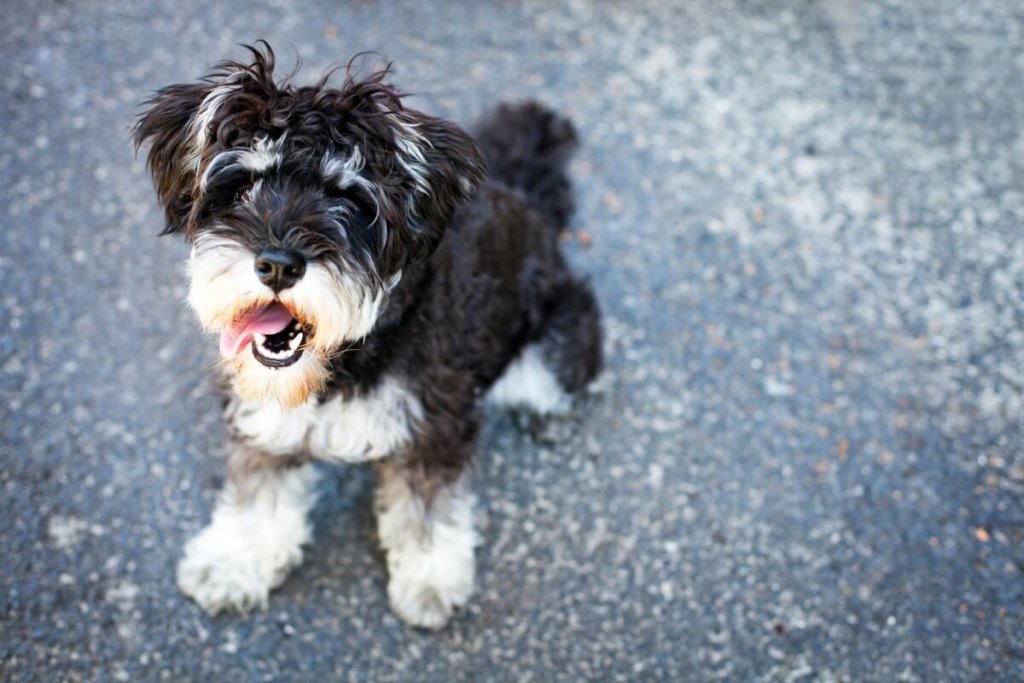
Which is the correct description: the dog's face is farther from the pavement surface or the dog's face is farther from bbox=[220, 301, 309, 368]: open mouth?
the pavement surface

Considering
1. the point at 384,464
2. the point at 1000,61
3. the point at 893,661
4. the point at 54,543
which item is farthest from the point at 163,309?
the point at 1000,61

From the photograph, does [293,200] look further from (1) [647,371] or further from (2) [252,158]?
(1) [647,371]

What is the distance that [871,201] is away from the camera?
5.34 metres

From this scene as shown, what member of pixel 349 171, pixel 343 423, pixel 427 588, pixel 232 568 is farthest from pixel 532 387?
pixel 349 171

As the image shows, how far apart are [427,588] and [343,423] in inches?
38.4

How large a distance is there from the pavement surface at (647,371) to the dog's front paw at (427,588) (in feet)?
0.37

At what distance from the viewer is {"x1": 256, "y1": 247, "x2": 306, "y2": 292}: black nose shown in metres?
2.58

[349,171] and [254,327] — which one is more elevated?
[349,171]

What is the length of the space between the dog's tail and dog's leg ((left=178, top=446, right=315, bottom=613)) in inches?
72.8

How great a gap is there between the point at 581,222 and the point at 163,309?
7.67 feet

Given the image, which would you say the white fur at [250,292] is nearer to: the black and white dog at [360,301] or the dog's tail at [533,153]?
the black and white dog at [360,301]

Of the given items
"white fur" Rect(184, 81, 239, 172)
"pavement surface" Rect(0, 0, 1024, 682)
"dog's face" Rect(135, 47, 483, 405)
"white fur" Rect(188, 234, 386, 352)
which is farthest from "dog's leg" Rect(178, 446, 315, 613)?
"white fur" Rect(184, 81, 239, 172)

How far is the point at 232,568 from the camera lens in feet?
12.3

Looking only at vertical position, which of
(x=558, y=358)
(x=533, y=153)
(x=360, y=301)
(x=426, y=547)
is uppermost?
(x=360, y=301)
